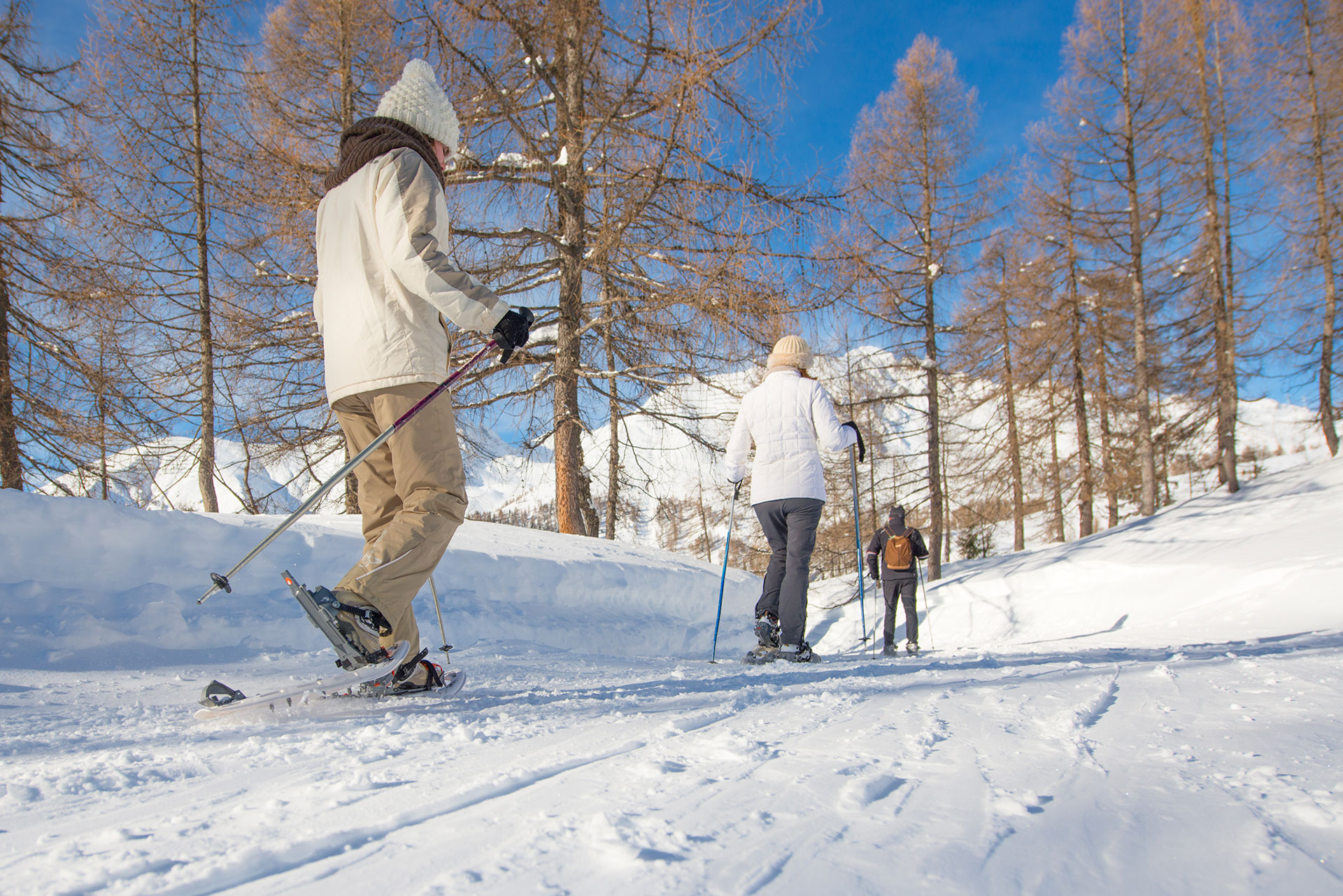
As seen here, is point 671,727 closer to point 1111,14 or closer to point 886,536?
point 886,536

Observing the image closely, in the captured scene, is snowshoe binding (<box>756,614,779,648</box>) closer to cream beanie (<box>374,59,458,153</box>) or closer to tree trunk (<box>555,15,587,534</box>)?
cream beanie (<box>374,59,458,153</box>)

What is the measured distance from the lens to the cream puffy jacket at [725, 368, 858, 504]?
151 inches

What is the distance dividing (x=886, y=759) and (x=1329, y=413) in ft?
61.0

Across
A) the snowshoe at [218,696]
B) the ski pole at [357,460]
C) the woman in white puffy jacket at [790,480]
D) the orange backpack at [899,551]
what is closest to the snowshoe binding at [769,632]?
the woman in white puffy jacket at [790,480]

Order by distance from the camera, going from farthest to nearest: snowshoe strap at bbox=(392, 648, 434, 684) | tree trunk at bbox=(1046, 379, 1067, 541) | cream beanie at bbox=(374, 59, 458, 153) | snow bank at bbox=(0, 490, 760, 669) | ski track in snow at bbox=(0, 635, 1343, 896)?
tree trunk at bbox=(1046, 379, 1067, 541)
snow bank at bbox=(0, 490, 760, 669)
cream beanie at bbox=(374, 59, 458, 153)
snowshoe strap at bbox=(392, 648, 434, 684)
ski track in snow at bbox=(0, 635, 1343, 896)

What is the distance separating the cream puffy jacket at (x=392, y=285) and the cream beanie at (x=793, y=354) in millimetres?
2274

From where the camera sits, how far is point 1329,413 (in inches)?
560

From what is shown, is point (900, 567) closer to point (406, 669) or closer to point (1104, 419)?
point (406, 669)

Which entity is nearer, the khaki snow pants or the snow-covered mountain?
the khaki snow pants

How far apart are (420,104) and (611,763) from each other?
2.24 metres

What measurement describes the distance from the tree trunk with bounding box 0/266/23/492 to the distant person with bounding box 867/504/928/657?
A: 31.3 ft

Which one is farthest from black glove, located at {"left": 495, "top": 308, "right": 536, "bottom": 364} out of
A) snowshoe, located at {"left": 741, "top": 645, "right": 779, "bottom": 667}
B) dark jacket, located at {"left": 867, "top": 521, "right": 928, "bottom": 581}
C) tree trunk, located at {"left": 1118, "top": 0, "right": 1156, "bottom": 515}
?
tree trunk, located at {"left": 1118, "top": 0, "right": 1156, "bottom": 515}

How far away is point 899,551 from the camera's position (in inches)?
314

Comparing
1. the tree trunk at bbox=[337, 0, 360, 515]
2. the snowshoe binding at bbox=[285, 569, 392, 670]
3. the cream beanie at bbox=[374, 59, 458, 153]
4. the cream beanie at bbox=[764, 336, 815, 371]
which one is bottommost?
the snowshoe binding at bbox=[285, 569, 392, 670]
